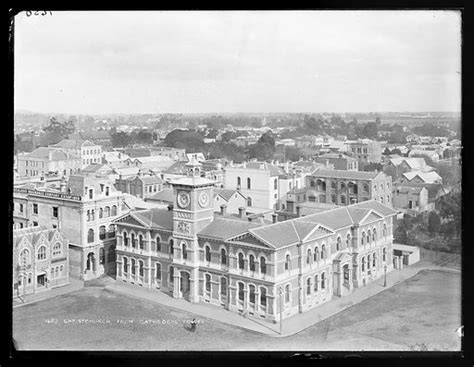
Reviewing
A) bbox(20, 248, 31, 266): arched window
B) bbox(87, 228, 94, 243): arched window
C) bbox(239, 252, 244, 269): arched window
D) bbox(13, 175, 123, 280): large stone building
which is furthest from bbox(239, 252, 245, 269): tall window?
bbox(20, 248, 31, 266): arched window

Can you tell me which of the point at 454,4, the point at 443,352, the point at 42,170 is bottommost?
the point at 443,352

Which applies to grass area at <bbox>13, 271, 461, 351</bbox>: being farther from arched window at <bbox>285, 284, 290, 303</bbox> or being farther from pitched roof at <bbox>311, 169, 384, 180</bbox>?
pitched roof at <bbox>311, 169, 384, 180</bbox>

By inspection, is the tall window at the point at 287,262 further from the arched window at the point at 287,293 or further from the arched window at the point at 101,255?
the arched window at the point at 101,255

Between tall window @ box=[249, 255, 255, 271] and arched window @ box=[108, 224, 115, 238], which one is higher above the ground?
arched window @ box=[108, 224, 115, 238]

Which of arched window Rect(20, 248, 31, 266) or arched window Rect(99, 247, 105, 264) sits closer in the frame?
arched window Rect(20, 248, 31, 266)

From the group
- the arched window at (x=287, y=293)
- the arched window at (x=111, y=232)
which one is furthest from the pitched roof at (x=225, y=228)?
the arched window at (x=111, y=232)

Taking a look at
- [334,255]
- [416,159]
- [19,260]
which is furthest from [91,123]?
[416,159]

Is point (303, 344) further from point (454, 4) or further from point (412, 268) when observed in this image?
point (454, 4)

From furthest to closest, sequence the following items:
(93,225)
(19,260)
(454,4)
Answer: (93,225), (19,260), (454,4)
